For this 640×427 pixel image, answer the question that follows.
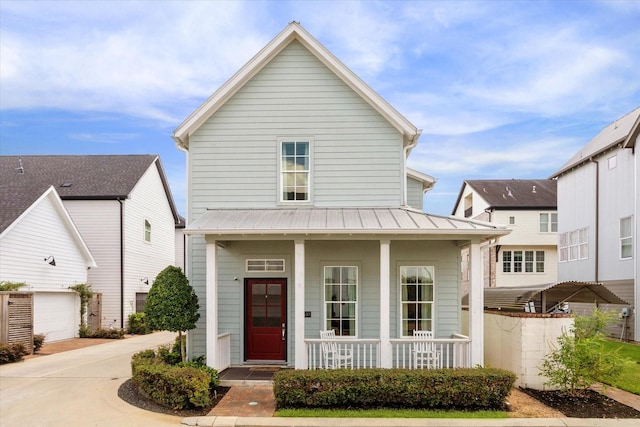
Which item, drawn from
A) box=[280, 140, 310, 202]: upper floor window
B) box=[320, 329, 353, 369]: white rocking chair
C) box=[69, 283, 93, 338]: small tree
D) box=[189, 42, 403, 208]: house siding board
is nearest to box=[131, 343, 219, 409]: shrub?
box=[320, 329, 353, 369]: white rocking chair

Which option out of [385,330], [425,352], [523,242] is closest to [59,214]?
[385,330]

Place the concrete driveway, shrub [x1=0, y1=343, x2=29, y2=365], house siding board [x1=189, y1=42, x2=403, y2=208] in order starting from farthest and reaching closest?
shrub [x1=0, y1=343, x2=29, y2=365], house siding board [x1=189, y1=42, x2=403, y2=208], the concrete driveway

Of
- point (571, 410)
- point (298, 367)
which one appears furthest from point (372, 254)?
point (571, 410)

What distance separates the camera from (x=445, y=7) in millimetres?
13586

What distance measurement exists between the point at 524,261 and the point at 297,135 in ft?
84.5

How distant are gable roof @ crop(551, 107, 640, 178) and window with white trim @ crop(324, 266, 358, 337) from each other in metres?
13.1

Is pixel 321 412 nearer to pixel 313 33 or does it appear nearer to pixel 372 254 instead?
pixel 372 254

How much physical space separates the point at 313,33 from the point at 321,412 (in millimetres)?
9151

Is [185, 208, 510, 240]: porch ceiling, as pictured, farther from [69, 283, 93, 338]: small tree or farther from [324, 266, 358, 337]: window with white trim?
[69, 283, 93, 338]: small tree

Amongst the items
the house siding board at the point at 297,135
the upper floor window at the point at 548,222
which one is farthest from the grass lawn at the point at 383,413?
the upper floor window at the point at 548,222

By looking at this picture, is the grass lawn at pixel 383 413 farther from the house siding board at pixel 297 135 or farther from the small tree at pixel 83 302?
the small tree at pixel 83 302

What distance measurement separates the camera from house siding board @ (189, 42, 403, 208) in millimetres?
12102

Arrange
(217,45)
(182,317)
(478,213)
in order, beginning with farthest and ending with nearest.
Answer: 1. (478,213)
2. (217,45)
3. (182,317)

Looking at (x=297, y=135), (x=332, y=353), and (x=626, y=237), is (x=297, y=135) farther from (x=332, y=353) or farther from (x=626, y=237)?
(x=626, y=237)
